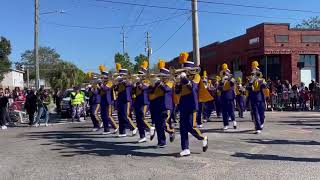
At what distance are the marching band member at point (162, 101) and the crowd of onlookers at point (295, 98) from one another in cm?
1572

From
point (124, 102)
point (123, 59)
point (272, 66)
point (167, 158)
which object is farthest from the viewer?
point (123, 59)

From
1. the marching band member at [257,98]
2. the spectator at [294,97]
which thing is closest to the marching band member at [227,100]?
the marching band member at [257,98]

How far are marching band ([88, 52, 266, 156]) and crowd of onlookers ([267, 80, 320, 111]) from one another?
7.68 metres

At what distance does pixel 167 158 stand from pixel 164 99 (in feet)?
6.19

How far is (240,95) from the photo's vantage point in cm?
2248

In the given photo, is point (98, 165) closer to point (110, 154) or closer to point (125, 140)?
point (110, 154)

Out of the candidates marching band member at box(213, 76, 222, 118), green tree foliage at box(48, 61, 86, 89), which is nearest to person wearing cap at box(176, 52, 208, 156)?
marching band member at box(213, 76, 222, 118)

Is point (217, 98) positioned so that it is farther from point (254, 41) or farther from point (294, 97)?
point (254, 41)

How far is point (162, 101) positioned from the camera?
12633 millimetres

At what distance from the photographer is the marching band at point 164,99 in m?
11.5

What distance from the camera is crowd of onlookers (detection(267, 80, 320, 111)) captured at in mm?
27344

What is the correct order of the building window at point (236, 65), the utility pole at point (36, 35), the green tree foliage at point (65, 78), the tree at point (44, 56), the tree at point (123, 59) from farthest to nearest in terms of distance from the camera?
1. the tree at point (44, 56)
2. the tree at point (123, 59)
3. the green tree foliage at point (65, 78)
4. the building window at point (236, 65)
5. the utility pole at point (36, 35)

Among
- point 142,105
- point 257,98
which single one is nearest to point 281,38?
point 257,98

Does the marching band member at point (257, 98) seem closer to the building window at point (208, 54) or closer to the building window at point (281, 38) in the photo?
the building window at point (281, 38)
